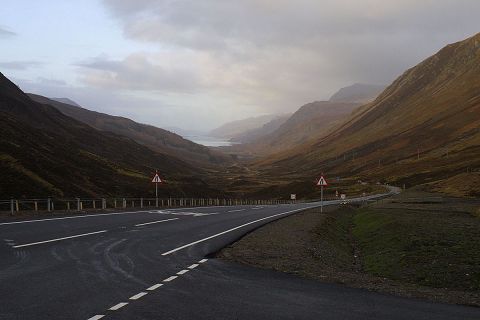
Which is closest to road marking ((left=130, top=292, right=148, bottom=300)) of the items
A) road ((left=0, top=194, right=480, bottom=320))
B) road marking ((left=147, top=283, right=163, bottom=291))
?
road ((left=0, top=194, right=480, bottom=320))

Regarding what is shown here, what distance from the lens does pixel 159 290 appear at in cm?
1028

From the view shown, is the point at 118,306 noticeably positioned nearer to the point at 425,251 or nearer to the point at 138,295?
the point at 138,295

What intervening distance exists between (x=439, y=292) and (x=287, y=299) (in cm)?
417

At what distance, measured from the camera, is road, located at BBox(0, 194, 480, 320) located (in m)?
8.66

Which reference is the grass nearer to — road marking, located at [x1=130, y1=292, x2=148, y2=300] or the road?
the road

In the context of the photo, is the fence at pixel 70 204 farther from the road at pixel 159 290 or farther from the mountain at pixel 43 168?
the road at pixel 159 290

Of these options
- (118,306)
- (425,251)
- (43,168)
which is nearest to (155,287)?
(118,306)

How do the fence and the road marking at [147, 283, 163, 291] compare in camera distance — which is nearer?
the road marking at [147, 283, 163, 291]

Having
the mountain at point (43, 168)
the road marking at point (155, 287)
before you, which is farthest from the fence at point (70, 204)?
the road marking at point (155, 287)

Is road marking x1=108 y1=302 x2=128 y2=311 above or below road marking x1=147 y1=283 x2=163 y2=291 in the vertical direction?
above

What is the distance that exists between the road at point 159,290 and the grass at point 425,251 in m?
5.43

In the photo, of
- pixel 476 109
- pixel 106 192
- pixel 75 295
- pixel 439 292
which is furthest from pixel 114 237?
pixel 476 109

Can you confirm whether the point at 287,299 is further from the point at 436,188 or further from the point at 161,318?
the point at 436,188

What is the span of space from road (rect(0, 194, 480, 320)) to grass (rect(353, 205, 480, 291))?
5.43 m
